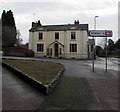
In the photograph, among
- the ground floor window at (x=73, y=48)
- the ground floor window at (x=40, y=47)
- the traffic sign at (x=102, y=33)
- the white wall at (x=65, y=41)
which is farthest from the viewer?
the ground floor window at (x=40, y=47)

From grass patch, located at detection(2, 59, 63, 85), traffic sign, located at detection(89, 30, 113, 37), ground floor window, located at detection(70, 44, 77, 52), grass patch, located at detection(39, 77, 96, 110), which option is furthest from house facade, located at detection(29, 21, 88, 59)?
grass patch, located at detection(39, 77, 96, 110)

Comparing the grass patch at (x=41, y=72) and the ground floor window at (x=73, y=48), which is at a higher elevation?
the ground floor window at (x=73, y=48)

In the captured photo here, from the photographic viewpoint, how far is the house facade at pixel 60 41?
33.5 meters

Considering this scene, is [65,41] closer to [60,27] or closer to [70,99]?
[60,27]

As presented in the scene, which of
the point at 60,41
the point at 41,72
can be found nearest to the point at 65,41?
the point at 60,41

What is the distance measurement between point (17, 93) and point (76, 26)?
30094 millimetres

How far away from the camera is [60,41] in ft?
114

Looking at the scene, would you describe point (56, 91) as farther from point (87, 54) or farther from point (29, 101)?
point (87, 54)

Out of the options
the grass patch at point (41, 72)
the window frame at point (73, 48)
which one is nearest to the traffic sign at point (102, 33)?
the grass patch at point (41, 72)

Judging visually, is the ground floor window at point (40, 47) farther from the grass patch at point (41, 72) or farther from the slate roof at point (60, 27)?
the grass patch at point (41, 72)

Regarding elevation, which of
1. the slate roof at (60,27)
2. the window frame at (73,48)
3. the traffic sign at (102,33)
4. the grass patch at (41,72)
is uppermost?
the slate roof at (60,27)

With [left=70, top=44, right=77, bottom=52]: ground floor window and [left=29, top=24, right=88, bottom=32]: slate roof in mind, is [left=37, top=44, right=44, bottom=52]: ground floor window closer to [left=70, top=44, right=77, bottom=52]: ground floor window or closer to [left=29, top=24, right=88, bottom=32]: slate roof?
Answer: [left=29, top=24, right=88, bottom=32]: slate roof

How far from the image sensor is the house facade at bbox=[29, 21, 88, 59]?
33531 mm

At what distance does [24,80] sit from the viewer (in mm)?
8352
